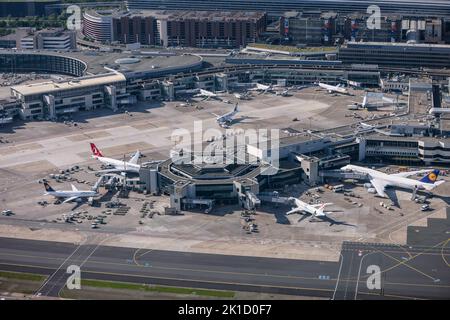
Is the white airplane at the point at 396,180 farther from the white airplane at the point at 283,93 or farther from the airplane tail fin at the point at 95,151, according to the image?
the white airplane at the point at 283,93

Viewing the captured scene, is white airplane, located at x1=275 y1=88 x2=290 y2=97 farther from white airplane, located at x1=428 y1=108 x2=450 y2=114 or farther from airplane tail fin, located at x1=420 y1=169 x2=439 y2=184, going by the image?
airplane tail fin, located at x1=420 y1=169 x2=439 y2=184

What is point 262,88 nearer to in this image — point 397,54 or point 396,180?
point 397,54

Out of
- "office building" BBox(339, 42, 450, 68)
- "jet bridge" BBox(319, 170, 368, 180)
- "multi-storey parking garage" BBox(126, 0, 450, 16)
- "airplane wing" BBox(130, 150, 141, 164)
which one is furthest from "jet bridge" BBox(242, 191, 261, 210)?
"multi-storey parking garage" BBox(126, 0, 450, 16)

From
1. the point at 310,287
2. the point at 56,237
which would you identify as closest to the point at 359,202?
the point at 310,287

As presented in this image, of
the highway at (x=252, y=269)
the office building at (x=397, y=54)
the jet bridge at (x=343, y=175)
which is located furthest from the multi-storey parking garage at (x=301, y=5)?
the highway at (x=252, y=269)

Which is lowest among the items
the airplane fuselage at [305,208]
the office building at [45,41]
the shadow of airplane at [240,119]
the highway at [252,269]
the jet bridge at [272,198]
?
the highway at [252,269]

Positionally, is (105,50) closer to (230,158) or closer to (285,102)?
(285,102)
